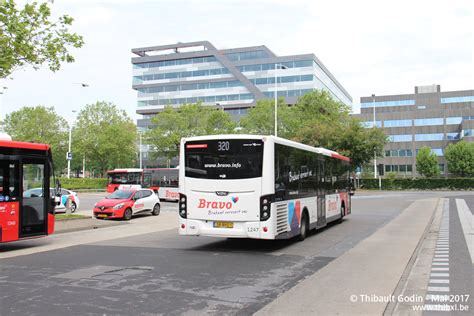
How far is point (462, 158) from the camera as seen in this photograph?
269ft

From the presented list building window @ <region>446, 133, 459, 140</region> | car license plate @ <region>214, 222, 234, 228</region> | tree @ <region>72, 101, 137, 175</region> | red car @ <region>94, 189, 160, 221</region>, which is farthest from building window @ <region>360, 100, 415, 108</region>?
car license plate @ <region>214, 222, 234, 228</region>

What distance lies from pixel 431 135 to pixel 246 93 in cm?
4171

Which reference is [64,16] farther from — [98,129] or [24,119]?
[24,119]

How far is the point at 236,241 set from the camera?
13.5 meters

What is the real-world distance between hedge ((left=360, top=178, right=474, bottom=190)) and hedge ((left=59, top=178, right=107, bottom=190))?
35.0 m

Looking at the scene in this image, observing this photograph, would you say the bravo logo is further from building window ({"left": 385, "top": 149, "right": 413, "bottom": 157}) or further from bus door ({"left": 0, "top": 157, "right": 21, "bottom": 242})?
building window ({"left": 385, "top": 149, "right": 413, "bottom": 157})

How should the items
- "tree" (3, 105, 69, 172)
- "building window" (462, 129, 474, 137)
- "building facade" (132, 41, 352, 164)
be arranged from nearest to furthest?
"tree" (3, 105, 69, 172), "building window" (462, 129, 474, 137), "building facade" (132, 41, 352, 164)

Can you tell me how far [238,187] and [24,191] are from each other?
5424 mm

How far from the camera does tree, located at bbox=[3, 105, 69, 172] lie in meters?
69.9

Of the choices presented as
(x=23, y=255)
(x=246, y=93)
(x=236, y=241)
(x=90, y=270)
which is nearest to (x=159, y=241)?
(x=236, y=241)

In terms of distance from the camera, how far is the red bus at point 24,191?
11.2 metres

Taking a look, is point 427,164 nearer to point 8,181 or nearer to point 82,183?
point 82,183

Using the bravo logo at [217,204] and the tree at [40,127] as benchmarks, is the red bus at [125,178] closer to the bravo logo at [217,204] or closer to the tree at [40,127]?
the tree at [40,127]

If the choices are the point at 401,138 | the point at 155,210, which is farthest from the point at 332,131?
the point at 401,138
